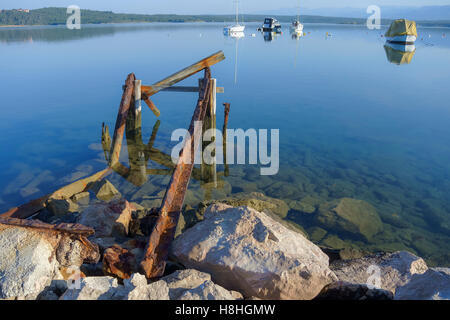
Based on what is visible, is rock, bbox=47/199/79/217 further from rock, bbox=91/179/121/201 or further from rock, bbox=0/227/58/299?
rock, bbox=0/227/58/299

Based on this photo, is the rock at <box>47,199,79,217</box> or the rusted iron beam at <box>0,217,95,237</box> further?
the rock at <box>47,199,79,217</box>

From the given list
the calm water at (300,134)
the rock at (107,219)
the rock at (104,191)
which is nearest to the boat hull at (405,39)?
the calm water at (300,134)

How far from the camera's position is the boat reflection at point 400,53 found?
111 ft

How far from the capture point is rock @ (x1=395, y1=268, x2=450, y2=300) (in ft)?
9.93

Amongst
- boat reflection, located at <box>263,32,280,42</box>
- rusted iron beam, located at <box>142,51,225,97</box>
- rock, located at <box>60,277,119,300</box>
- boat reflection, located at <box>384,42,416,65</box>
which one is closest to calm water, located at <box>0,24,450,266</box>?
rusted iron beam, located at <box>142,51,225,97</box>

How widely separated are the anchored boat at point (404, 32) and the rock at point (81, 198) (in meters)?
47.8

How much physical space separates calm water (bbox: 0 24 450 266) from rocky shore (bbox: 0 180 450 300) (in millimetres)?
2496

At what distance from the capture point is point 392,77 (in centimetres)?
2484

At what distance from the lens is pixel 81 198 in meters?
7.07

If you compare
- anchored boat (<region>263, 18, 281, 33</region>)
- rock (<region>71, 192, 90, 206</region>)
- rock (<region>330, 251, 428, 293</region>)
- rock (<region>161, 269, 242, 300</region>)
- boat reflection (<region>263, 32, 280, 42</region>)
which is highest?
anchored boat (<region>263, 18, 281, 33</region>)

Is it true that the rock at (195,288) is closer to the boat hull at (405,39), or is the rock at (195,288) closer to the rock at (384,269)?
the rock at (384,269)

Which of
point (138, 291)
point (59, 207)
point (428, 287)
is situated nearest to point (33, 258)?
point (138, 291)

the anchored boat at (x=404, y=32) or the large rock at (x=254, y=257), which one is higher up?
the anchored boat at (x=404, y=32)
